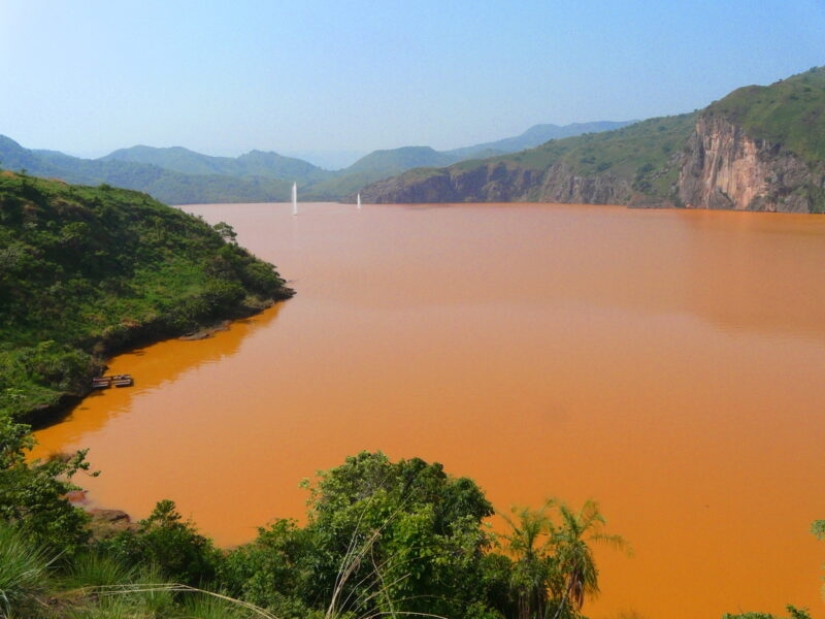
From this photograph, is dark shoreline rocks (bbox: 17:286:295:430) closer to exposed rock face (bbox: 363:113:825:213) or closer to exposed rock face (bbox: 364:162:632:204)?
exposed rock face (bbox: 363:113:825:213)

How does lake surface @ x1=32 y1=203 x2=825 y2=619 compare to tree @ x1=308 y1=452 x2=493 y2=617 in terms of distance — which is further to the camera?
lake surface @ x1=32 y1=203 x2=825 y2=619

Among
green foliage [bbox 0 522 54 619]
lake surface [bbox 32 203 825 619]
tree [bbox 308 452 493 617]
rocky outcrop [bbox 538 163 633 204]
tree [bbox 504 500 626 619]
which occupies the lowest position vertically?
lake surface [bbox 32 203 825 619]

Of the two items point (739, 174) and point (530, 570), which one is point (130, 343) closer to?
point (530, 570)

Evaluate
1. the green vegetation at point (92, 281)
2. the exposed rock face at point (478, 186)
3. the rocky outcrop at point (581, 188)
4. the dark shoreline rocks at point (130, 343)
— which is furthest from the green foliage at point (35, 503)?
the exposed rock face at point (478, 186)

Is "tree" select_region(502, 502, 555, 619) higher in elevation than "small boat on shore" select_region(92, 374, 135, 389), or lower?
higher

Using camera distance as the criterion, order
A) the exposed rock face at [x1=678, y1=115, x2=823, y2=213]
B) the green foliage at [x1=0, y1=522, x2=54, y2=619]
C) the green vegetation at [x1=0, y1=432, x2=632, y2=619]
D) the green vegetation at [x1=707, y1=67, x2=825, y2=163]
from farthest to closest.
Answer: the green vegetation at [x1=707, y1=67, x2=825, y2=163] → the exposed rock face at [x1=678, y1=115, x2=823, y2=213] → the green vegetation at [x1=0, y1=432, x2=632, y2=619] → the green foliage at [x1=0, y1=522, x2=54, y2=619]

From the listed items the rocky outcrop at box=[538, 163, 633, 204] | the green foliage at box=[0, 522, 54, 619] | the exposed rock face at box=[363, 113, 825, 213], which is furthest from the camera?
the rocky outcrop at box=[538, 163, 633, 204]

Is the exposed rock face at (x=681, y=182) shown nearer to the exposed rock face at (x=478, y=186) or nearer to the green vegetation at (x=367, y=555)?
the exposed rock face at (x=478, y=186)

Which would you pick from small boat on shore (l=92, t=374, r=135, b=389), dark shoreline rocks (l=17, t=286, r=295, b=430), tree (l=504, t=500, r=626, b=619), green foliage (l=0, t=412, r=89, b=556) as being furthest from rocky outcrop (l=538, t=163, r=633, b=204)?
green foliage (l=0, t=412, r=89, b=556)
